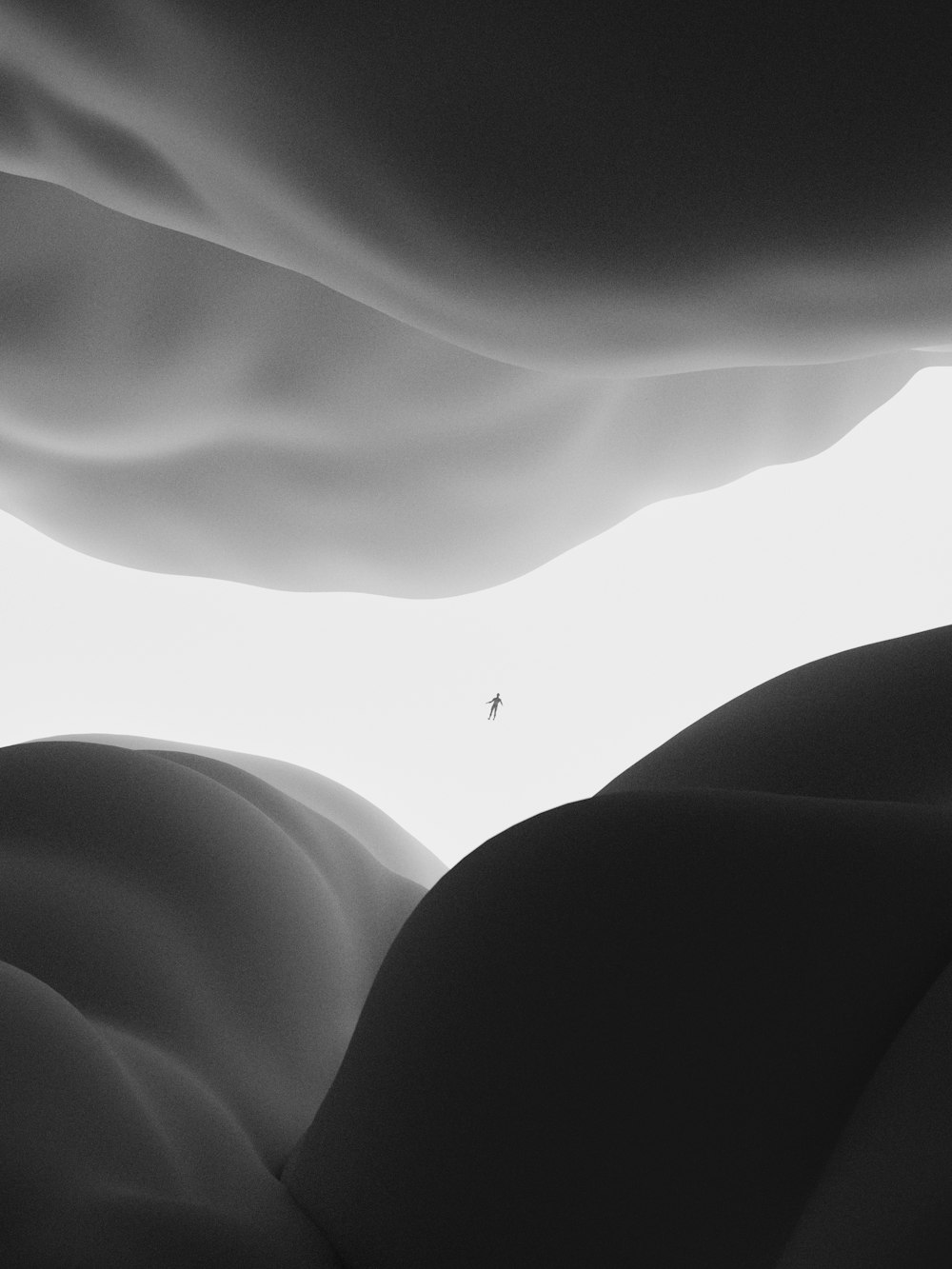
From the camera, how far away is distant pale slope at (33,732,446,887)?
1.91 meters

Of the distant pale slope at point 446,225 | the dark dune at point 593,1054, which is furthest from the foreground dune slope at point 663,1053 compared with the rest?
the distant pale slope at point 446,225

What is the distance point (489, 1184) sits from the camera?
70 centimetres

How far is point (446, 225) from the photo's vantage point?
981 mm

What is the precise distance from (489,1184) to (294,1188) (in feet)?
0.69

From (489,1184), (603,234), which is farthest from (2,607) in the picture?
(489,1184)

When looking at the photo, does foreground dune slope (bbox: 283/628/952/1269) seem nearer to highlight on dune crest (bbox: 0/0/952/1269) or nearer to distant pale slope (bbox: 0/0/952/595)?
highlight on dune crest (bbox: 0/0/952/1269)

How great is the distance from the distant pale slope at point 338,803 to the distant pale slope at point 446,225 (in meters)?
0.47

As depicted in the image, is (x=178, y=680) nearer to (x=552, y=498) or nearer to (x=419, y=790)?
(x=419, y=790)

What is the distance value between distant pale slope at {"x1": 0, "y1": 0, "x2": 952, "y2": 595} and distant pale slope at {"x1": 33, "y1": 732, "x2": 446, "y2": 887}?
47 centimetres

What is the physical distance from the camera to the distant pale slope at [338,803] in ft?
6.28

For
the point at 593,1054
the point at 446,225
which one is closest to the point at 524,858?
the point at 593,1054

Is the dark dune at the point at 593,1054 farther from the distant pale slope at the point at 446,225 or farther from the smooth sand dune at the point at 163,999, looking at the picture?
the distant pale slope at the point at 446,225

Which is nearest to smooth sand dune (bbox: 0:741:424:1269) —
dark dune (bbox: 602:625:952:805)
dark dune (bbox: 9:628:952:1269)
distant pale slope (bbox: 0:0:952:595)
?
dark dune (bbox: 9:628:952:1269)

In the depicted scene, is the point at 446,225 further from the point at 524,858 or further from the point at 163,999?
the point at 163,999
